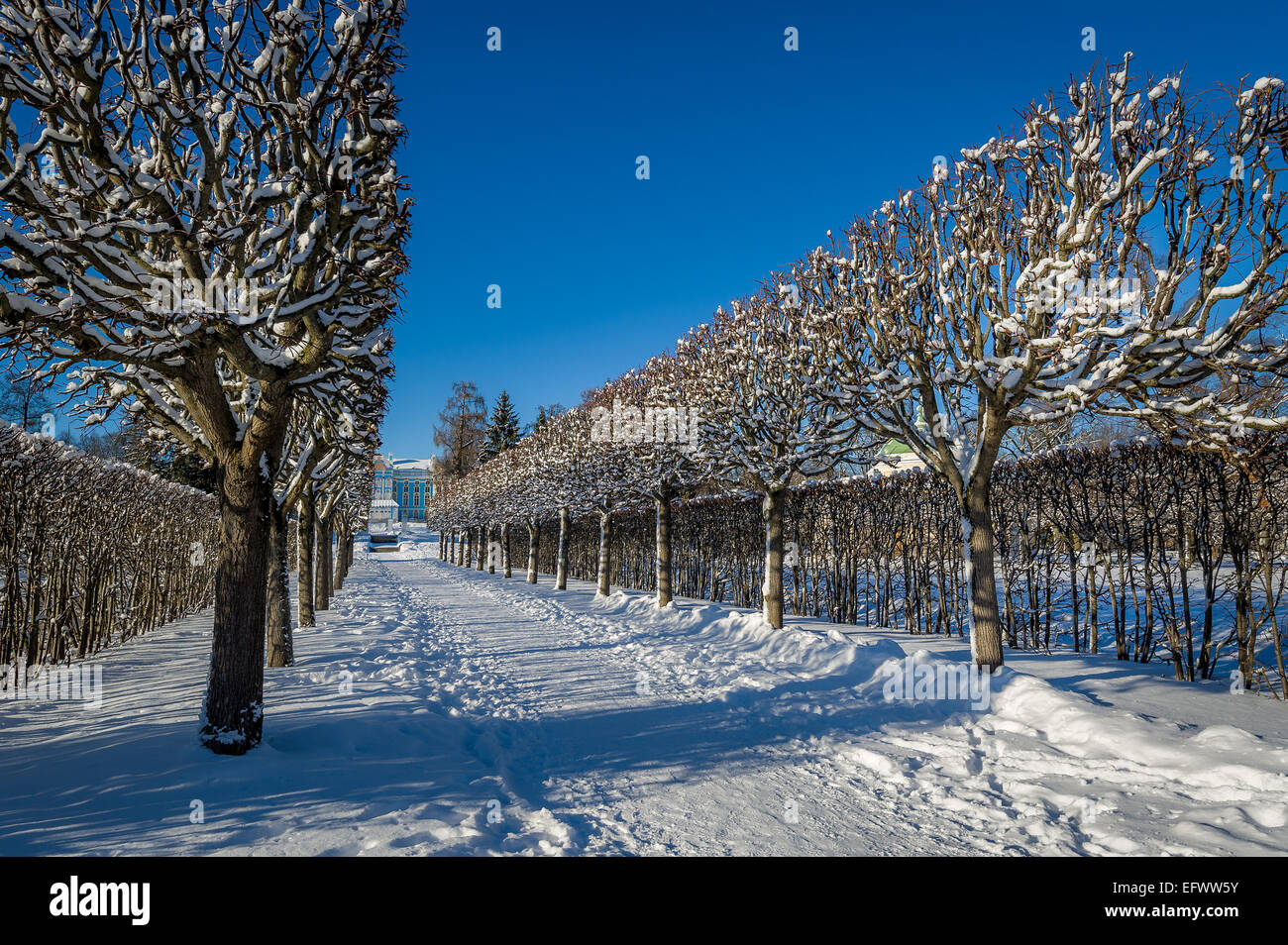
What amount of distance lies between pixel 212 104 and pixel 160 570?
12.9 metres

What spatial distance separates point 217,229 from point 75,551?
789 centimetres

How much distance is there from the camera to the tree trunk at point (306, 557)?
556 inches

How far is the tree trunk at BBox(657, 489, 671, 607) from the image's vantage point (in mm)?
17531

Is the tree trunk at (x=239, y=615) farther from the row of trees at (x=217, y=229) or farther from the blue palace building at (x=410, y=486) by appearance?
the blue palace building at (x=410, y=486)

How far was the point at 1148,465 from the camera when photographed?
829cm

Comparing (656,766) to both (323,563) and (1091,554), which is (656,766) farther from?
(323,563)

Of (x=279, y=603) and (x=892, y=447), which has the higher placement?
(x=892, y=447)

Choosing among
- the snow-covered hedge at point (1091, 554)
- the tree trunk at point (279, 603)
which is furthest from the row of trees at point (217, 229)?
the snow-covered hedge at point (1091, 554)

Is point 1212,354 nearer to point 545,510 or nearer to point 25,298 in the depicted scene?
point 25,298

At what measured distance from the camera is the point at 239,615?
18.1 feet

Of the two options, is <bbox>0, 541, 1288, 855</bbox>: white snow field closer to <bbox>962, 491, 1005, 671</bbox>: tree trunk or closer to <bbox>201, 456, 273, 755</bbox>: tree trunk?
<bbox>201, 456, 273, 755</bbox>: tree trunk

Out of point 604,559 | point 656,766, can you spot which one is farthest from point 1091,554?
point 604,559

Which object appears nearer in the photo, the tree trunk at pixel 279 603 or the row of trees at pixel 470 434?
the tree trunk at pixel 279 603

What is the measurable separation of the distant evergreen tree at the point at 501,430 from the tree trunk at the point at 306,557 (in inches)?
1469
